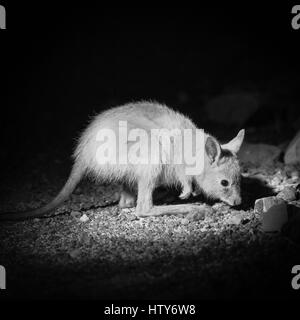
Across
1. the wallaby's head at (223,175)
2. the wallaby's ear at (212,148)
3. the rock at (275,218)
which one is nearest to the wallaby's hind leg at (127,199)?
the wallaby's head at (223,175)

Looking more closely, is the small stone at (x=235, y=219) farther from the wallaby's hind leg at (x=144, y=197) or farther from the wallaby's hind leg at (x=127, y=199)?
the wallaby's hind leg at (x=127, y=199)

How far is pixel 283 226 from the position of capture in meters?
4.80

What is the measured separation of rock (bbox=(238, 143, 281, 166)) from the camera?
715cm

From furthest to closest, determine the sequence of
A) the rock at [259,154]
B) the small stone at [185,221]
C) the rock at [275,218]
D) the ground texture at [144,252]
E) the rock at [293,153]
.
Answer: the rock at [259,154], the rock at [293,153], the small stone at [185,221], the rock at [275,218], the ground texture at [144,252]

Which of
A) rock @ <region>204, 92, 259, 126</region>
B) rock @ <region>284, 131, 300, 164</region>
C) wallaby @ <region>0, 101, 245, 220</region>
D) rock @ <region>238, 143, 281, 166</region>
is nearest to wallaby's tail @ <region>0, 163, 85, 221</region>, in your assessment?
wallaby @ <region>0, 101, 245, 220</region>

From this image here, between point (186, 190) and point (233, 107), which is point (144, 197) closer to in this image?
point (186, 190)

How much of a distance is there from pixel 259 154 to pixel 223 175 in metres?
1.98

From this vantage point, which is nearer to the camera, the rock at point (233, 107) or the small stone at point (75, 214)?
the small stone at point (75, 214)

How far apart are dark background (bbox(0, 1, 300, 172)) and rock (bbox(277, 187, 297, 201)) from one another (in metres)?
2.51

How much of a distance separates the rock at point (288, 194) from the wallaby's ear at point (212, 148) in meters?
1.06

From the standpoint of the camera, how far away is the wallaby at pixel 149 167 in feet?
17.8

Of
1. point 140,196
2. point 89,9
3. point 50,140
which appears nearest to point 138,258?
point 140,196
